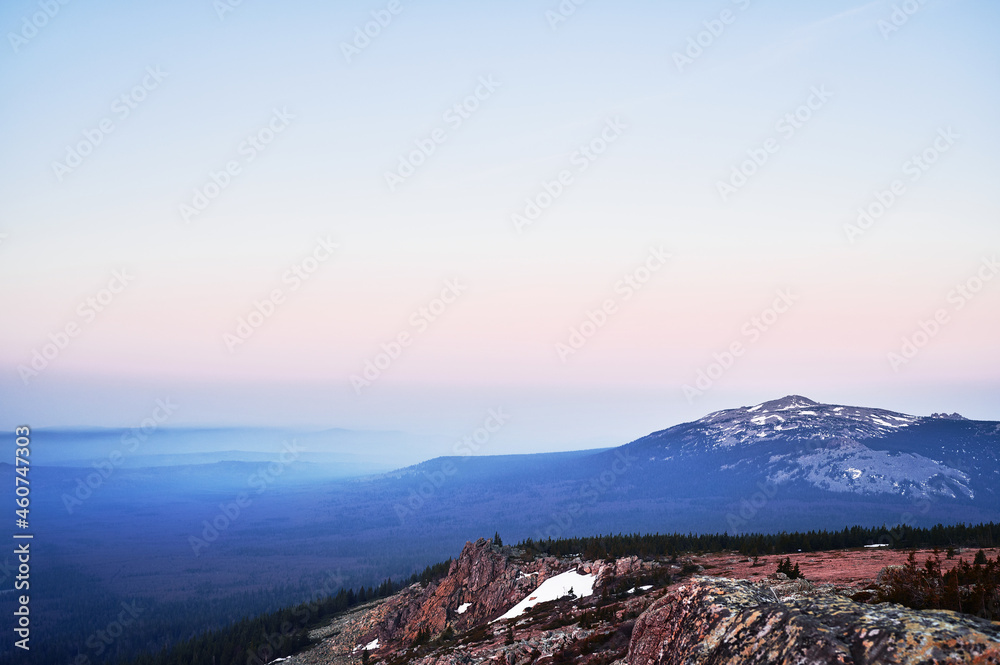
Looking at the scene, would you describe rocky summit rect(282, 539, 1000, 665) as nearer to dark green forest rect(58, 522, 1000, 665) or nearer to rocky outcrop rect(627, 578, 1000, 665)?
rocky outcrop rect(627, 578, 1000, 665)

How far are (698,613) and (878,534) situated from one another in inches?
3277

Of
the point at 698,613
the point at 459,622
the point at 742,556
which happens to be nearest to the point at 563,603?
the point at 742,556

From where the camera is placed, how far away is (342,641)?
109 metres

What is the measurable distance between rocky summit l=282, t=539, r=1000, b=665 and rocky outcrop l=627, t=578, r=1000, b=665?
3 cm

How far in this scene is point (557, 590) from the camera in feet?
220

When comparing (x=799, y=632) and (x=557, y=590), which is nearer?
(x=799, y=632)

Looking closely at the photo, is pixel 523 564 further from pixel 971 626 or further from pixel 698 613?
pixel 971 626

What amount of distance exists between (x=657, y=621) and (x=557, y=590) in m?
48.0

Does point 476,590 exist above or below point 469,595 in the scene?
above

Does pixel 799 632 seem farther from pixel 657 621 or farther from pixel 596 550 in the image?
pixel 596 550

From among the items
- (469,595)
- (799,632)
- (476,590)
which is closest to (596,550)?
(476,590)

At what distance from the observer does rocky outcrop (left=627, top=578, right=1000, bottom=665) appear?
566 inches

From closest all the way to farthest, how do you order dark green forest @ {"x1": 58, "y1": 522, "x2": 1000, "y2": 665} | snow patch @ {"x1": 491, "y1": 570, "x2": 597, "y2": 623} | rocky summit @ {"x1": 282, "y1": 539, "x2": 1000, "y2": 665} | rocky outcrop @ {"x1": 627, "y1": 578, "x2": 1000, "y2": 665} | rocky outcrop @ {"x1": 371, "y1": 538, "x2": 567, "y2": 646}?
rocky outcrop @ {"x1": 627, "y1": 578, "x2": 1000, "y2": 665}
rocky summit @ {"x1": 282, "y1": 539, "x2": 1000, "y2": 665}
snow patch @ {"x1": 491, "y1": 570, "x2": 597, "y2": 623}
dark green forest @ {"x1": 58, "y1": 522, "x2": 1000, "y2": 665}
rocky outcrop @ {"x1": 371, "y1": 538, "x2": 567, "y2": 646}

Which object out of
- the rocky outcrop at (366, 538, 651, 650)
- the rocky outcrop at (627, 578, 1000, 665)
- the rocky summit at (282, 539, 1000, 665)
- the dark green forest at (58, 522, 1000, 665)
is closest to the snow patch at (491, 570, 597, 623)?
the rocky summit at (282, 539, 1000, 665)
